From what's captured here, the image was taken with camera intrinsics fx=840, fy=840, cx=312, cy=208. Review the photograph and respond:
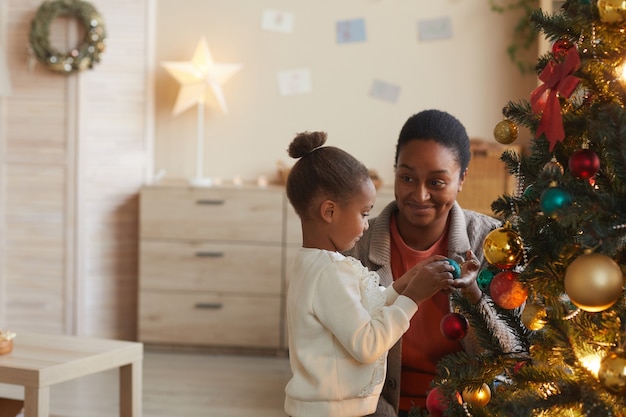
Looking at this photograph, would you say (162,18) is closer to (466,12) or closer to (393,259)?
(466,12)

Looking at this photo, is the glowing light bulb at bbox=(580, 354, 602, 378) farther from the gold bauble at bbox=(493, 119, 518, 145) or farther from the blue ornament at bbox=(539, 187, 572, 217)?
the gold bauble at bbox=(493, 119, 518, 145)

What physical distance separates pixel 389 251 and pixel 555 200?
0.85 m

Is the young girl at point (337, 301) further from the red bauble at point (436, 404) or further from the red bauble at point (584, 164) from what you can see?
the red bauble at point (584, 164)

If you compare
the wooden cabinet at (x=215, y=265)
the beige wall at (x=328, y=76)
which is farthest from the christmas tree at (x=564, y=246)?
the beige wall at (x=328, y=76)

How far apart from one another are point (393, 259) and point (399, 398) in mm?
318

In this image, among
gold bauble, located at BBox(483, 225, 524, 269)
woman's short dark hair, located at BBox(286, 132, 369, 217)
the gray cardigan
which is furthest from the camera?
the gray cardigan

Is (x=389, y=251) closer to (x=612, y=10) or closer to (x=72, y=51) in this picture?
(x=612, y=10)

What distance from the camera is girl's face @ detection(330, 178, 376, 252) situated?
1.50 meters

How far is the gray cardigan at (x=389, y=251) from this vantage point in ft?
5.84

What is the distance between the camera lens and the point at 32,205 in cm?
435

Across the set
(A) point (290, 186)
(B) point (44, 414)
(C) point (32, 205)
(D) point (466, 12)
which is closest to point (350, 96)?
(D) point (466, 12)

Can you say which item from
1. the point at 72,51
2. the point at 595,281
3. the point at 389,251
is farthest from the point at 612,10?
the point at 72,51

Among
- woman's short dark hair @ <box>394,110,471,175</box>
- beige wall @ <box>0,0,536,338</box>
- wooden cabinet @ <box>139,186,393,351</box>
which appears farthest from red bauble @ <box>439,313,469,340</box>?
beige wall @ <box>0,0,536,338</box>

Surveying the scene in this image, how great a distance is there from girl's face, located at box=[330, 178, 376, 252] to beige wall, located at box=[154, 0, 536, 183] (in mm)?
2936
